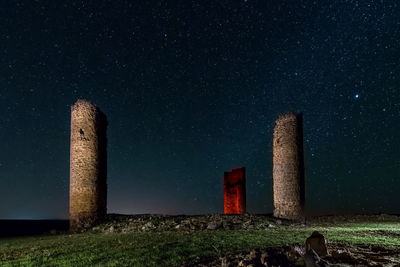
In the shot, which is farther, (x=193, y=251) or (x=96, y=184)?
(x=96, y=184)

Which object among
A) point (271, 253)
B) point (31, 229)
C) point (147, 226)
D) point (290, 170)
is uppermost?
point (290, 170)

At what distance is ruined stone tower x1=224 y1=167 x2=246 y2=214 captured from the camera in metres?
24.1

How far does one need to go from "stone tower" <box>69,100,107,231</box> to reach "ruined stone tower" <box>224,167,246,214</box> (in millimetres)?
11521

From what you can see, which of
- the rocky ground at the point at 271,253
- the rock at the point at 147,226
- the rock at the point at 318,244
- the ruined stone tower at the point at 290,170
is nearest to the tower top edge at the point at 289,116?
the ruined stone tower at the point at 290,170

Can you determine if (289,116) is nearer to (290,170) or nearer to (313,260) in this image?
(290,170)

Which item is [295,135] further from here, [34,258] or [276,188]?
[34,258]

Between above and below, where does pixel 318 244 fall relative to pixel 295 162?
below

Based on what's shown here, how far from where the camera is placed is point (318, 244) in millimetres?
6395

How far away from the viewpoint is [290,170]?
53.3ft

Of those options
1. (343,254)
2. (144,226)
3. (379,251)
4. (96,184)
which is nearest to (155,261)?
(343,254)

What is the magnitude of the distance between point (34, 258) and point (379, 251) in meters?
7.79

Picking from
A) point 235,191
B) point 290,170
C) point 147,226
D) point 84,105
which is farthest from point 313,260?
point 235,191

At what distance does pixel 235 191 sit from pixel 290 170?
358 inches

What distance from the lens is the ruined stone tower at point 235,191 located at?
79.1 ft
